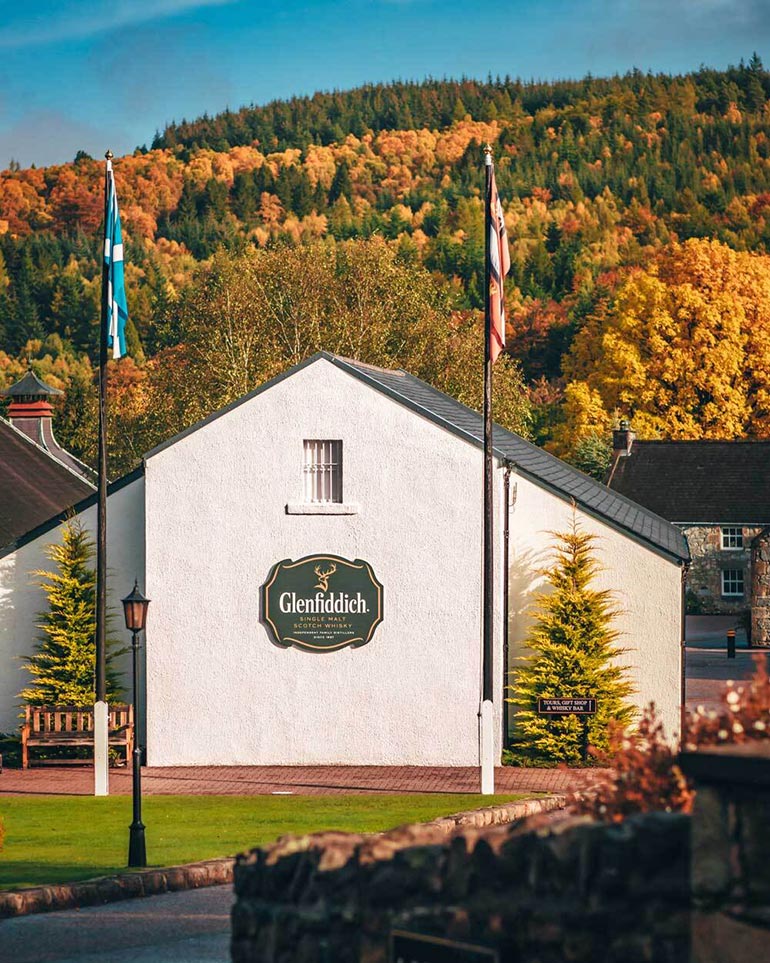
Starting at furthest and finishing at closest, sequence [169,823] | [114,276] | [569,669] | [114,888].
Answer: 1. [569,669]
2. [114,276]
3. [169,823]
4. [114,888]

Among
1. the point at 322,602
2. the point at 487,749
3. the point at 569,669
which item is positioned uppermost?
the point at 322,602

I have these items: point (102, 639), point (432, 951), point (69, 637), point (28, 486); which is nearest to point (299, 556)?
point (69, 637)

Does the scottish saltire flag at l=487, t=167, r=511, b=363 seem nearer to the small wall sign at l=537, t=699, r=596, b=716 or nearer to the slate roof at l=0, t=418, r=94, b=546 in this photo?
the small wall sign at l=537, t=699, r=596, b=716

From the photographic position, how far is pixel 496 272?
24.5 m

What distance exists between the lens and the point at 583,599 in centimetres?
2802

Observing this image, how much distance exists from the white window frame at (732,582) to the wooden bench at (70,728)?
37149 mm

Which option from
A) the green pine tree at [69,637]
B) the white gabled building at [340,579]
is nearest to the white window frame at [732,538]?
the white gabled building at [340,579]

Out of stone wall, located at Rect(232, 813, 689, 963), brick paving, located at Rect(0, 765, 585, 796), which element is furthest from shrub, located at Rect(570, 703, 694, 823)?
brick paving, located at Rect(0, 765, 585, 796)

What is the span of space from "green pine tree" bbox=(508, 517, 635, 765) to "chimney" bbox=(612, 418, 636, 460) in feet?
115

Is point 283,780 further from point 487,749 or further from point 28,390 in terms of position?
point 28,390

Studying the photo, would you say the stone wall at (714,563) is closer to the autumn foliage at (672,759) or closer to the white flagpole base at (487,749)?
the white flagpole base at (487,749)

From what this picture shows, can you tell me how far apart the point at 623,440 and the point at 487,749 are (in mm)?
40284

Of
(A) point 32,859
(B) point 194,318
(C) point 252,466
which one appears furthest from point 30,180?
(A) point 32,859

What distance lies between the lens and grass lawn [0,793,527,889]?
58.1 feet
